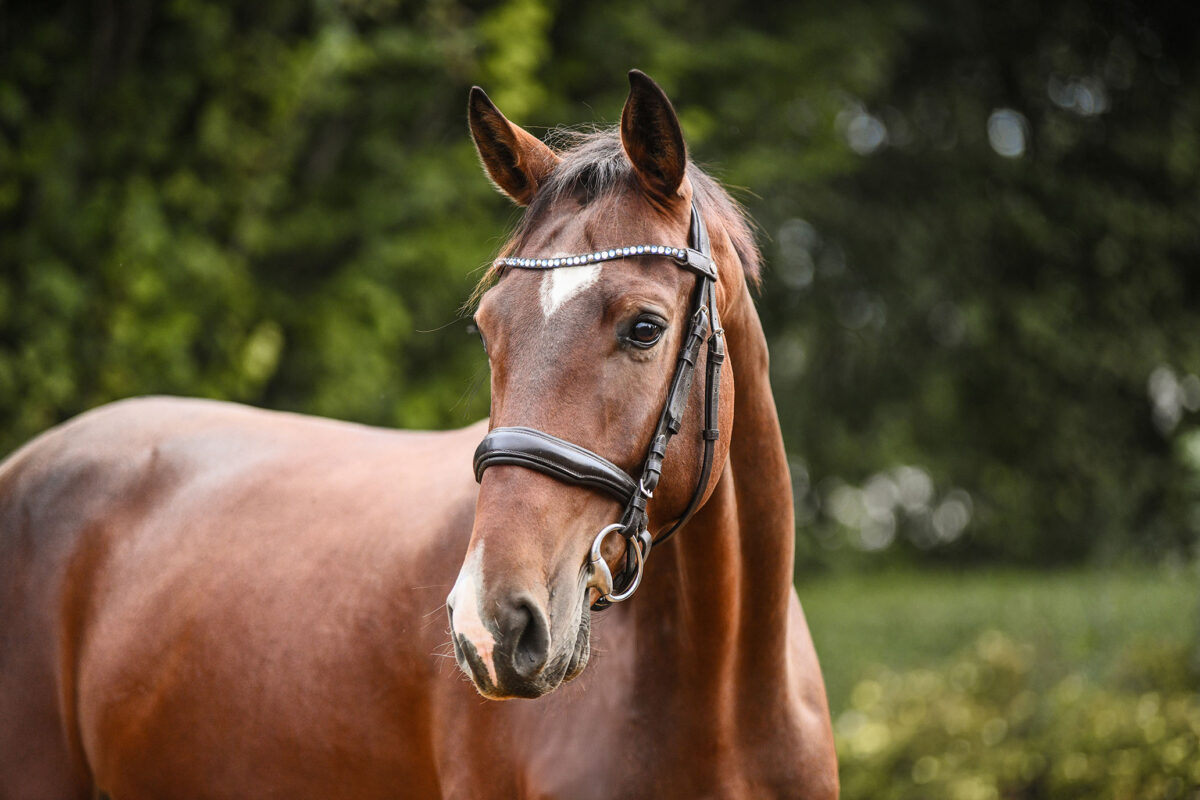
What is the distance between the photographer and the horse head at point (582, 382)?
5.77 ft

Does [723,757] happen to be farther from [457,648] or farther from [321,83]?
[321,83]

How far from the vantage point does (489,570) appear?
1752 mm

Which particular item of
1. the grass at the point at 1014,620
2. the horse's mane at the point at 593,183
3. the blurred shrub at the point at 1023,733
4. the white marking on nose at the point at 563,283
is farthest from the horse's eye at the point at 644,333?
the grass at the point at 1014,620

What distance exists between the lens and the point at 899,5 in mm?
11047

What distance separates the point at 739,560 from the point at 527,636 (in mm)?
797

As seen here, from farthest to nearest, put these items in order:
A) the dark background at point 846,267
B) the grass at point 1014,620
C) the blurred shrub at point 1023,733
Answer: the grass at point 1014,620 < the dark background at point 846,267 < the blurred shrub at point 1023,733

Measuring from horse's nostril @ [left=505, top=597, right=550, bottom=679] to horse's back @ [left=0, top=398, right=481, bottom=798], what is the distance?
2.67 feet

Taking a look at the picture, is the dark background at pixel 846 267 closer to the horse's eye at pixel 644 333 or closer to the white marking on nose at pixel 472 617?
the horse's eye at pixel 644 333

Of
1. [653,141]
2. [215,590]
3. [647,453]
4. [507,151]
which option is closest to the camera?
[647,453]

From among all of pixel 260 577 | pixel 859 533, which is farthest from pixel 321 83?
pixel 859 533

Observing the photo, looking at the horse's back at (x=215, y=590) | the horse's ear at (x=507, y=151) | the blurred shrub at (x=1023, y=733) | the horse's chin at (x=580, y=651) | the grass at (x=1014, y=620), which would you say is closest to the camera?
the horse's chin at (x=580, y=651)

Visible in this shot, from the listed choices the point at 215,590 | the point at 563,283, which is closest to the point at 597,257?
the point at 563,283

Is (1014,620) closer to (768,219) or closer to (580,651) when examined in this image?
(768,219)

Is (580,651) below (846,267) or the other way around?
below
